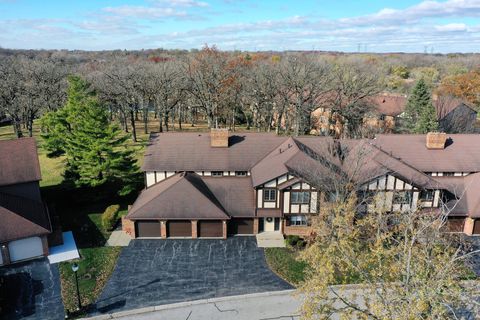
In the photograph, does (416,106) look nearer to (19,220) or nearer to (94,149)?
(94,149)

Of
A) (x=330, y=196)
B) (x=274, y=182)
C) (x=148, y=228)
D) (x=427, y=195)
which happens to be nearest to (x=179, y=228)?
(x=148, y=228)

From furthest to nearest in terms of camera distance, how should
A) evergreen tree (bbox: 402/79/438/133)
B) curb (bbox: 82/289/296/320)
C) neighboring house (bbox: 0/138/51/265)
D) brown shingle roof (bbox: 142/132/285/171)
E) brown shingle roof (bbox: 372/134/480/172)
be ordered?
evergreen tree (bbox: 402/79/438/133) → brown shingle roof (bbox: 372/134/480/172) → brown shingle roof (bbox: 142/132/285/171) → neighboring house (bbox: 0/138/51/265) → curb (bbox: 82/289/296/320)

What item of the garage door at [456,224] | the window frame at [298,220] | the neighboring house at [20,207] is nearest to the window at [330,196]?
the window frame at [298,220]

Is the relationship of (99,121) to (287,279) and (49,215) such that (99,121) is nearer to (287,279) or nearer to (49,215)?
(49,215)

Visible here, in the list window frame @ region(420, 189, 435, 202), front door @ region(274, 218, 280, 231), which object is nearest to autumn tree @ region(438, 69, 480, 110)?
window frame @ region(420, 189, 435, 202)

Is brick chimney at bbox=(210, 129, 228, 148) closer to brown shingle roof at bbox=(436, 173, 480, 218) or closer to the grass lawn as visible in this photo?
the grass lawn

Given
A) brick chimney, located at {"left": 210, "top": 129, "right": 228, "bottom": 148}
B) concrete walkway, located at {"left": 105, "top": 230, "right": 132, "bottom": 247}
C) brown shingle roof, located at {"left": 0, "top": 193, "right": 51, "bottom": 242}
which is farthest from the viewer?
brick chimney, located at {"left": 210, "top": 129, "right": 228, "bottom": 148}

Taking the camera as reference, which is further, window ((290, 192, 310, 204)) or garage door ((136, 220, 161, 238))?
garage door ((136, 220, 161, 238))
